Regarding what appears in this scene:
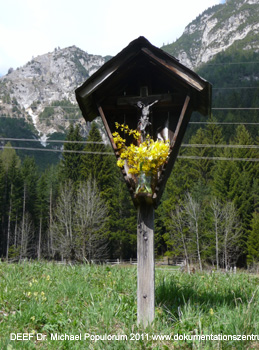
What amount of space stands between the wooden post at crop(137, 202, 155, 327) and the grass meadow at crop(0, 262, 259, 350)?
0.18 m

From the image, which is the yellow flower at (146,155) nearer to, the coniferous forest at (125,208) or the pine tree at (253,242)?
the coniferous forest at (125,208)

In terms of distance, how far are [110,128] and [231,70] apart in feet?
382

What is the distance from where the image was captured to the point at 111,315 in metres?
4.65

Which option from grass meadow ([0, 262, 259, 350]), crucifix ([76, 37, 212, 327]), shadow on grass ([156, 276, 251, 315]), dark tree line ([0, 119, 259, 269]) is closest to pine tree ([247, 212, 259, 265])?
dark tree line ([0, 119, 259, 269])

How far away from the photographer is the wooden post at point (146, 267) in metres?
4.61

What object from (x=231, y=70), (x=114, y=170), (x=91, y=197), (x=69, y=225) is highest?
(x=231, y=70)

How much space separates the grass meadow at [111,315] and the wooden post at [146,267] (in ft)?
0.61

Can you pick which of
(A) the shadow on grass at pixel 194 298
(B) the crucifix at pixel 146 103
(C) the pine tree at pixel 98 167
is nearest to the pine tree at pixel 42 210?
(C) the pine tree at pixel 98 167

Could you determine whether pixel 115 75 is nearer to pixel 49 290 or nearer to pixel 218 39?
pixel 49 290

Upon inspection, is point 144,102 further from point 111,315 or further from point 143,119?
point 111,315

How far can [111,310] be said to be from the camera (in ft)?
15.6

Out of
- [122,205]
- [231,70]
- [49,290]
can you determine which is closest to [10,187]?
[122,205]

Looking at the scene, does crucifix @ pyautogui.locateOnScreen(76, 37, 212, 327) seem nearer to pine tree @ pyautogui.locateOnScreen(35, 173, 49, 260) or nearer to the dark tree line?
the dark tree line

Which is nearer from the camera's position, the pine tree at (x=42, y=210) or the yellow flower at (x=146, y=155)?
the yellow flower at (x=146, y=155)
